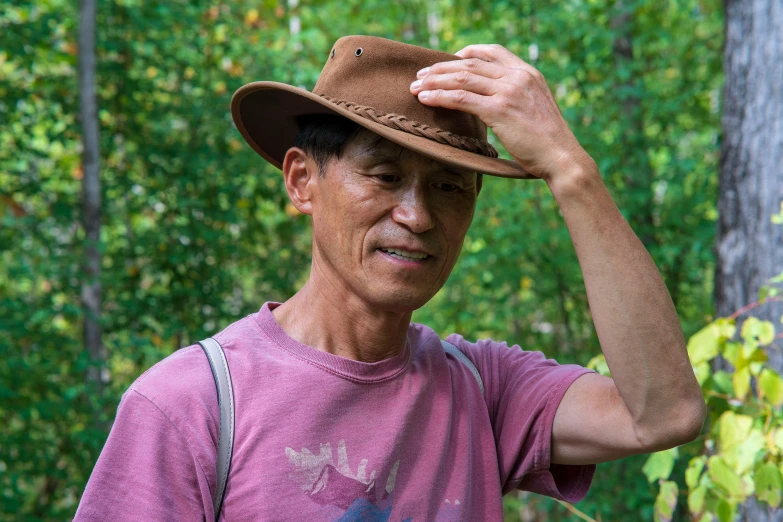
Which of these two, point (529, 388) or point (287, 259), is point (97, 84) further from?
point (529, 388)

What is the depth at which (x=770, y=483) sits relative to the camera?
2.12m

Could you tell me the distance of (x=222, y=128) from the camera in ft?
16.0

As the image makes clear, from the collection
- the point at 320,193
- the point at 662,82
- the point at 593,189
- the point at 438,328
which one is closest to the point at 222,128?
the point at 438,328

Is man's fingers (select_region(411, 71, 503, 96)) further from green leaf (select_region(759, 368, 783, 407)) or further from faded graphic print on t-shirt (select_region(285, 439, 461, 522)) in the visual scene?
green leaf (select_region(759, 368, 783, 407))

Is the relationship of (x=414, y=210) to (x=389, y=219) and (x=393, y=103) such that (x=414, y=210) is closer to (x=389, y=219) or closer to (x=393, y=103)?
(x=389, y=219)

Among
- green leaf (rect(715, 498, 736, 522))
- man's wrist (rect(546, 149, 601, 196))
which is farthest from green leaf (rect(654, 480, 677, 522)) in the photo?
man's wrist (rect(546, 149, 601, 196))

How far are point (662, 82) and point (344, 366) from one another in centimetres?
407

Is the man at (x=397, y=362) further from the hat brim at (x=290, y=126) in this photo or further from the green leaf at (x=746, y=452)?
the green leaf at (x=746, y=452)

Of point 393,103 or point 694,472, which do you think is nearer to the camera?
point 393,103

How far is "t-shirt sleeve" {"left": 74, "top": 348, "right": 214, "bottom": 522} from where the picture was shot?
143 cm

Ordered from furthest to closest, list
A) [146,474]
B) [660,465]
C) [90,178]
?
[90,178], [660,465], [146,474]

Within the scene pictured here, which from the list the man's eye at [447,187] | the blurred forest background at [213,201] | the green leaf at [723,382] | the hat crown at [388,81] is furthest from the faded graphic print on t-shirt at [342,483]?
the blurred forest background at [213,201]

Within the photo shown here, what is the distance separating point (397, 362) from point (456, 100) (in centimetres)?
57

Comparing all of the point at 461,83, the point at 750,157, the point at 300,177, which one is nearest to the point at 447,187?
the point at 461,83
